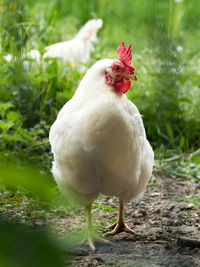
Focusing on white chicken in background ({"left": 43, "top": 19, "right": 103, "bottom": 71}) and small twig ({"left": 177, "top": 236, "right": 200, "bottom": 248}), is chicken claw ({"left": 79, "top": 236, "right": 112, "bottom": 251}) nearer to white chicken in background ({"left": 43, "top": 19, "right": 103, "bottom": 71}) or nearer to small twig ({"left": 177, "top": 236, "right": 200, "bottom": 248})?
small twig ({"left": 177, "top": 236, "right": 200, "bottom": 248})

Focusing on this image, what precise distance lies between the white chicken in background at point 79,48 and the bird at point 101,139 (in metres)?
2.32

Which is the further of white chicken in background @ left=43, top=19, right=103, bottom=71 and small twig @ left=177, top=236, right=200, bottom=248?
white chicken in background @ left=43, top=19, right=103, bottom=71

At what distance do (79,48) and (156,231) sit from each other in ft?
10.6

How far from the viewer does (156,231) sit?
8.12 ft

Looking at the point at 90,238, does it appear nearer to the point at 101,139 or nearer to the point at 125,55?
the point at 101,139

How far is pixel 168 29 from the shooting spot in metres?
0.88

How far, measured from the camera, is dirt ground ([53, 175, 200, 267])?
6.19 ft

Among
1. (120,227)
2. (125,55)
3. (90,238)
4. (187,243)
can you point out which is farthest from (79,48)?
(187,243)

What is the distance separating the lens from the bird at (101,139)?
196 centimetres

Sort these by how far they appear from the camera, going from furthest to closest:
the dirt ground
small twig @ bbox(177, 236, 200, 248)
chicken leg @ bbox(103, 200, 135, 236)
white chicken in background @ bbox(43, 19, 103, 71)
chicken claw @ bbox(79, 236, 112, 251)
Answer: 1. white chicken in background @ bbox(43, 19, 103, 71)
2. chicken leg @ bbox(103, 200, 135, 236)
3. chicken claw @ bbox(79, 236, 112, 251)
4. small twig @ bbox(177, 236, 200, 248)
5. the dirt ground

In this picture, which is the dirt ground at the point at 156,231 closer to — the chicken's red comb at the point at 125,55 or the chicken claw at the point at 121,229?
the chicken claw at the point at 121,229

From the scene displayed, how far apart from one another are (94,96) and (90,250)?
2.91ft

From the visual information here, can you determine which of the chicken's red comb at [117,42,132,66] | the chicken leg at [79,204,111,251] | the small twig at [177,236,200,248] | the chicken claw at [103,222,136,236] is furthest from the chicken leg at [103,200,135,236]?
the chicken's red comb at [117,42,132,66]

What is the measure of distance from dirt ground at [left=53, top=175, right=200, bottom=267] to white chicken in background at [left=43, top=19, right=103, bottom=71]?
1.99 metres
